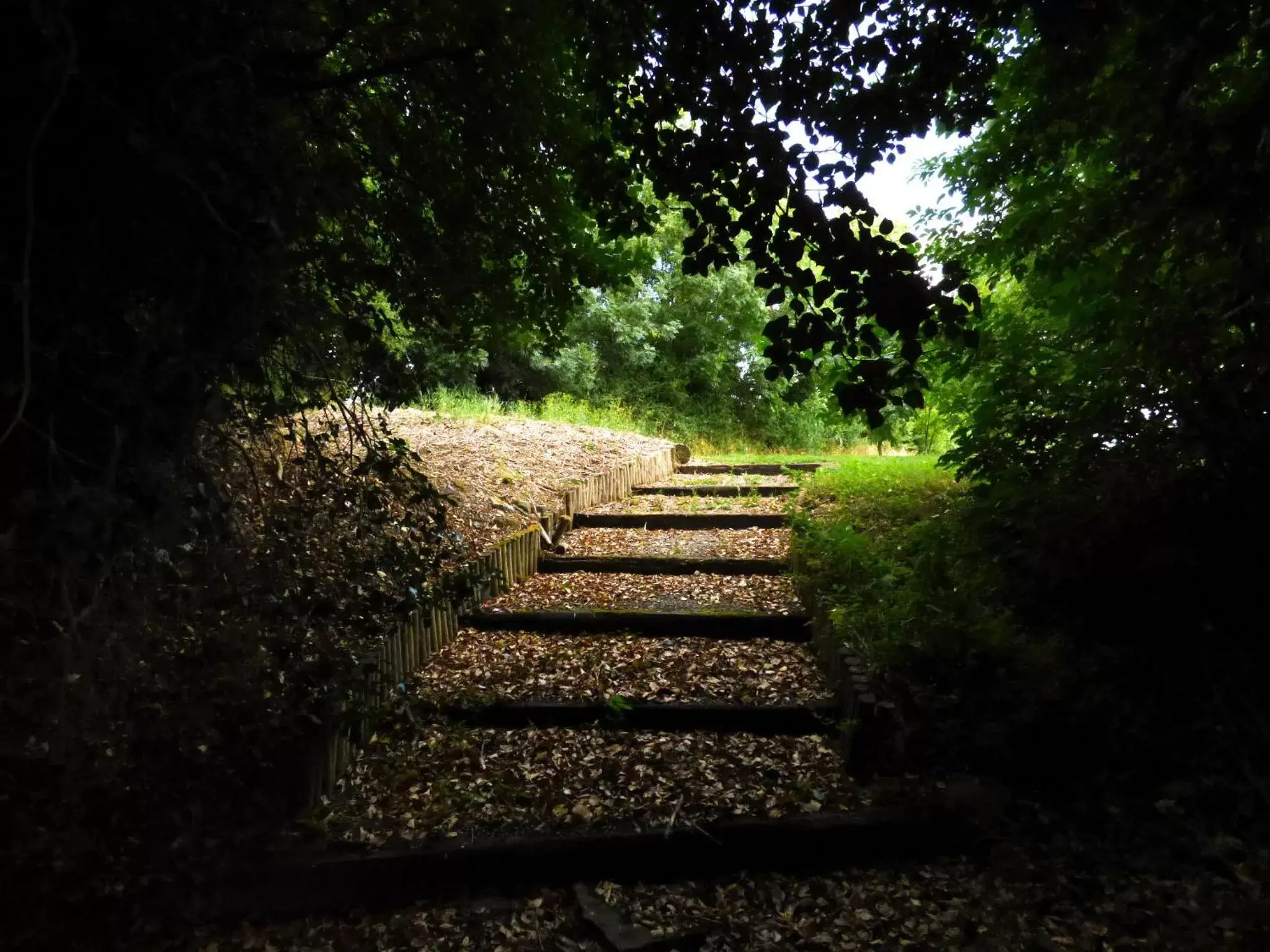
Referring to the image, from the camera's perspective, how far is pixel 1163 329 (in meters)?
2.97

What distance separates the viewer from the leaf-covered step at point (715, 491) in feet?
26.0

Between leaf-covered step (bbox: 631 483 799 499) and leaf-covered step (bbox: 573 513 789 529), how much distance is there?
0.98m

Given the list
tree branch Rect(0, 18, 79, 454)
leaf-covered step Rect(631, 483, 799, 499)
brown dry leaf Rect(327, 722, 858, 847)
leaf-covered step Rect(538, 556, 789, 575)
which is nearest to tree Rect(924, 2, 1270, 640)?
brown dry leaf Rect(327, 722, 858, 847)

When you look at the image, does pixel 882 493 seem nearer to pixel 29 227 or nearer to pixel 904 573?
pixel 904 573

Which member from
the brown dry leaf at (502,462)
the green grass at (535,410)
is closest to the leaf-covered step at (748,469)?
the brown dry leaf at (502,462)

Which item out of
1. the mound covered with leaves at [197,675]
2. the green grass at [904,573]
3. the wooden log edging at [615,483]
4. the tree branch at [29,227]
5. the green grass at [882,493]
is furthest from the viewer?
the wooden log edging at [615,483]

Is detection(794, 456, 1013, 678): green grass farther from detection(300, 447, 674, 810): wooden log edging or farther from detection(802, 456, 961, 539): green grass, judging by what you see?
detection(300, 447, 674, 810): wooden log edging

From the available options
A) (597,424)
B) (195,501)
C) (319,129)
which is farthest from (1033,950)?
(597,424)

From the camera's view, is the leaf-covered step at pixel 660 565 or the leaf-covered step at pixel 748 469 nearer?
the leaf-covered step at pixel 660 565

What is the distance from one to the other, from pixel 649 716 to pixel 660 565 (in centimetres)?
216

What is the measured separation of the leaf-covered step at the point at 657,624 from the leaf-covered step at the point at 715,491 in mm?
3482

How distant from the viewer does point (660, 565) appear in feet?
18.3

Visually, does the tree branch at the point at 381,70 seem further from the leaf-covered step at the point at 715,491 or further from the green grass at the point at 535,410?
the leaf-covered step at the point at 715,491

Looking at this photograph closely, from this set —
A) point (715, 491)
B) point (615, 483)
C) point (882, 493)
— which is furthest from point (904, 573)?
point (615, 483)
